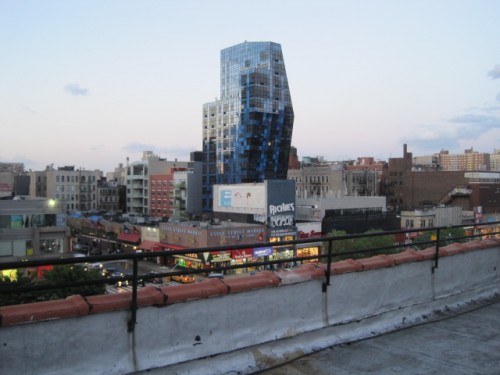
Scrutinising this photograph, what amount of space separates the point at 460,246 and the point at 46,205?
1890 inches

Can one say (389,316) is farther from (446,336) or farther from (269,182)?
(269,182)

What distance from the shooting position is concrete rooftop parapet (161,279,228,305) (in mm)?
4762

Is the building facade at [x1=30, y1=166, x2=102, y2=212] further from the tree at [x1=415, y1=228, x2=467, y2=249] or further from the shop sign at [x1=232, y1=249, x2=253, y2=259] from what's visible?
the tree at [x1=415, y1=228, x2=467, y2=249]

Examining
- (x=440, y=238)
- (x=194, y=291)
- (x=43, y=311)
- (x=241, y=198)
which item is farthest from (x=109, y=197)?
(x=43, y=311)

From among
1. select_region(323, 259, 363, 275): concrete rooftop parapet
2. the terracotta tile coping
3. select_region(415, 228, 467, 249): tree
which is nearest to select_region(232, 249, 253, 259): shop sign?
select_region(415, 228, 467, 249): tree

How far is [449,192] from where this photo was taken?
108m

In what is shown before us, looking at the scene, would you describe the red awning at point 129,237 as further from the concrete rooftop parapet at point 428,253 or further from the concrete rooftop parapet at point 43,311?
the concrete rooftop parapet at point 43,311

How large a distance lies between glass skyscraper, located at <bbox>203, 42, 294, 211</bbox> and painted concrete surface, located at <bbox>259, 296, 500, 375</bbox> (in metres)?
96.8

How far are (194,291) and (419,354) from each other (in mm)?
2687

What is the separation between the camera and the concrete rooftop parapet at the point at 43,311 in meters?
3.86

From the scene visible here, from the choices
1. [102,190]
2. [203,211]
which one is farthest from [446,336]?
[102,190]

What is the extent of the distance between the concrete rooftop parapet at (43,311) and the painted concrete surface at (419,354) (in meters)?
1.98

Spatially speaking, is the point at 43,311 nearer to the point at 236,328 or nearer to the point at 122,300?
the point at 122,300

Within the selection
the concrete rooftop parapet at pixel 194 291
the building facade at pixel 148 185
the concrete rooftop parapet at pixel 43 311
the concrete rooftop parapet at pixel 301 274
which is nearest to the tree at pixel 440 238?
the concrete rooftop parapet at pixel 301 274
